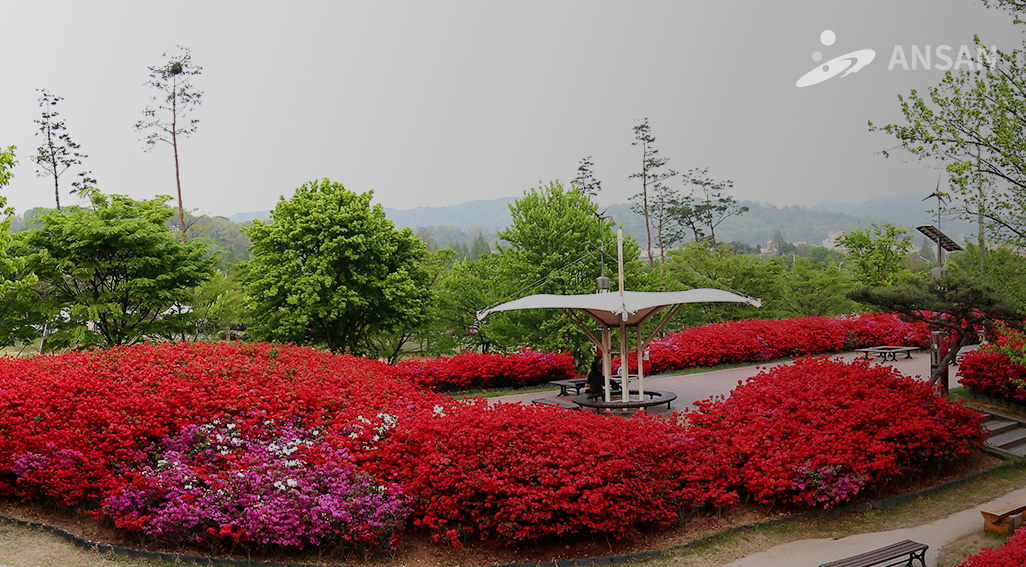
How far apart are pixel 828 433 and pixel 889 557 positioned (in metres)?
2.96

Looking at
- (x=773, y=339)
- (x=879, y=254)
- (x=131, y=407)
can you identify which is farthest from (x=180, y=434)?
(x=879, y=254)

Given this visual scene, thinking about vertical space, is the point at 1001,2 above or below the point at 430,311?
above

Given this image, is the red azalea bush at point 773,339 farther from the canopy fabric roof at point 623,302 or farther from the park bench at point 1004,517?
the park bench at point 1004,517

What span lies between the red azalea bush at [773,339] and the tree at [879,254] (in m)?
6.75

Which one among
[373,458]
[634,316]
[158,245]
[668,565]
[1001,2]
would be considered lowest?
[668,565]

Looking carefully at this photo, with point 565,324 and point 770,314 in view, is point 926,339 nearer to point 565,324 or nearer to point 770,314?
→ point 770,314

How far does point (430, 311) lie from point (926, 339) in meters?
16.5

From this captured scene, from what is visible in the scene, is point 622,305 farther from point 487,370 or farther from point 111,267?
point 111,267

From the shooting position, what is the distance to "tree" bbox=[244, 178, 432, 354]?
1744 centimetres

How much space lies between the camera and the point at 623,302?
12.8 meters

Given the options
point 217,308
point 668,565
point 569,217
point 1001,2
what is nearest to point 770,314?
point 569,217

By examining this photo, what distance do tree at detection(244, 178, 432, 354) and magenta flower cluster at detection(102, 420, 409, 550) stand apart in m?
8.61

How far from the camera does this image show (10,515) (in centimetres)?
956

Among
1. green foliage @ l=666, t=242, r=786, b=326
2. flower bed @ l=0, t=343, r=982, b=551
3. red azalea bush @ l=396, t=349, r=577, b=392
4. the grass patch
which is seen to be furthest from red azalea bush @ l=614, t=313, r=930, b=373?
the grass patch
